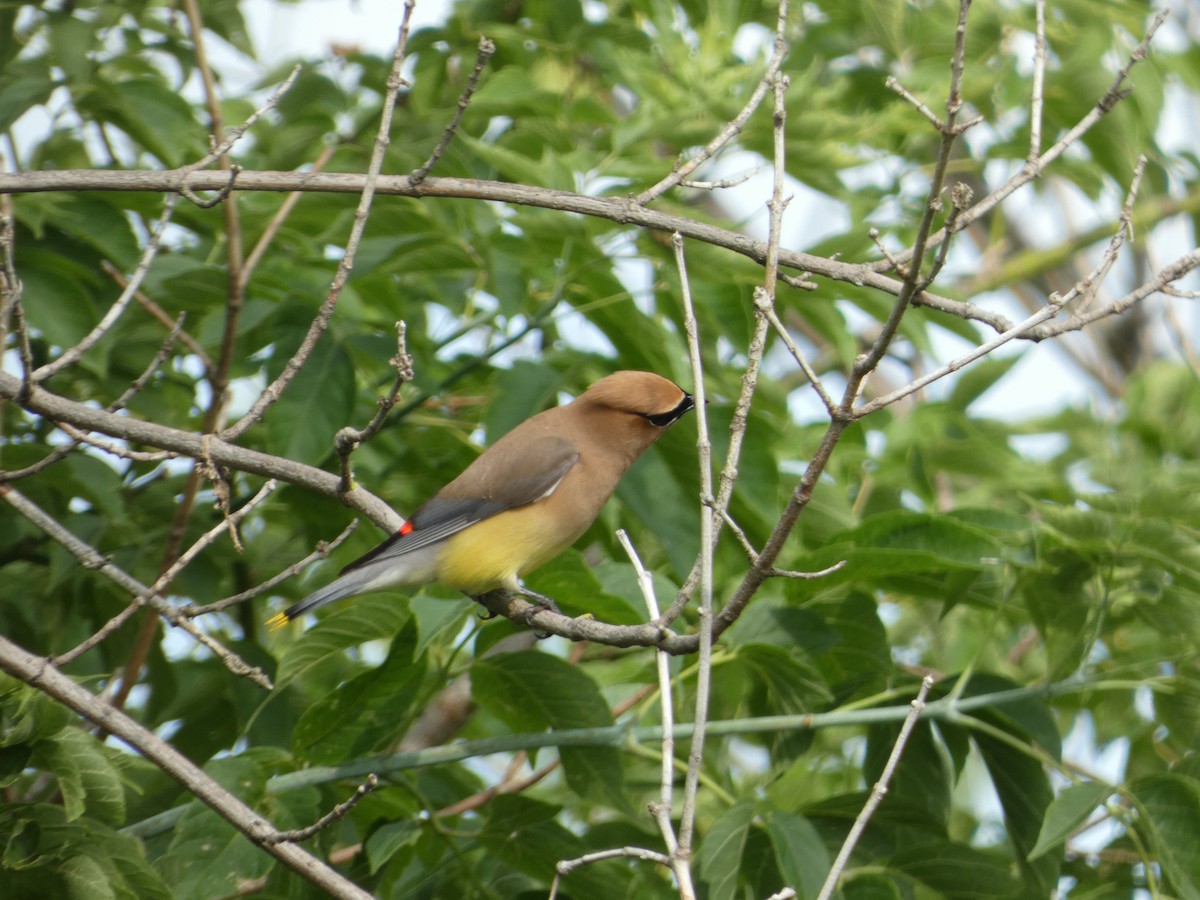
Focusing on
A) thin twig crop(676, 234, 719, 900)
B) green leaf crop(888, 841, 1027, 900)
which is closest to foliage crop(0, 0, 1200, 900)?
green leaf crop(888, 841, 1027, 900)

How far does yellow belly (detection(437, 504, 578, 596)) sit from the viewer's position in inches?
179

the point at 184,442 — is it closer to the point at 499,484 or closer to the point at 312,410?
the point at 312,410

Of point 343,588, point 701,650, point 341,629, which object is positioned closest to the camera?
point 701,650

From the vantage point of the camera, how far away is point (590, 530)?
5.03m

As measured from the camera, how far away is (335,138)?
209 inches

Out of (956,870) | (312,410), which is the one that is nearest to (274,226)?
(312,410)

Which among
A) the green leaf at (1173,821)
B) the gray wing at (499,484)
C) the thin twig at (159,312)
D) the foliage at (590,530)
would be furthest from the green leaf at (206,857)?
the green leaf at (1173,821)

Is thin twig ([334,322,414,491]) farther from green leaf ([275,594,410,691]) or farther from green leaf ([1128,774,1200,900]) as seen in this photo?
green leaf ([1128,774,1200,900])

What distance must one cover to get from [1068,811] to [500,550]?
1.90 metres

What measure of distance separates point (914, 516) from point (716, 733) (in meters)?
0.82

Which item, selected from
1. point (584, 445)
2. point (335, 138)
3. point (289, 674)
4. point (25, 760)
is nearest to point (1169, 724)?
point (584, 445)

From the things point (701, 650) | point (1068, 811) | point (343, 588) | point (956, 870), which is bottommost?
point (956, 870)

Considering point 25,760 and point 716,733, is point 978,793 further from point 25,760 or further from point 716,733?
point 25,760

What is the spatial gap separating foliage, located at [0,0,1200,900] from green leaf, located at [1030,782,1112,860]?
0.02m
